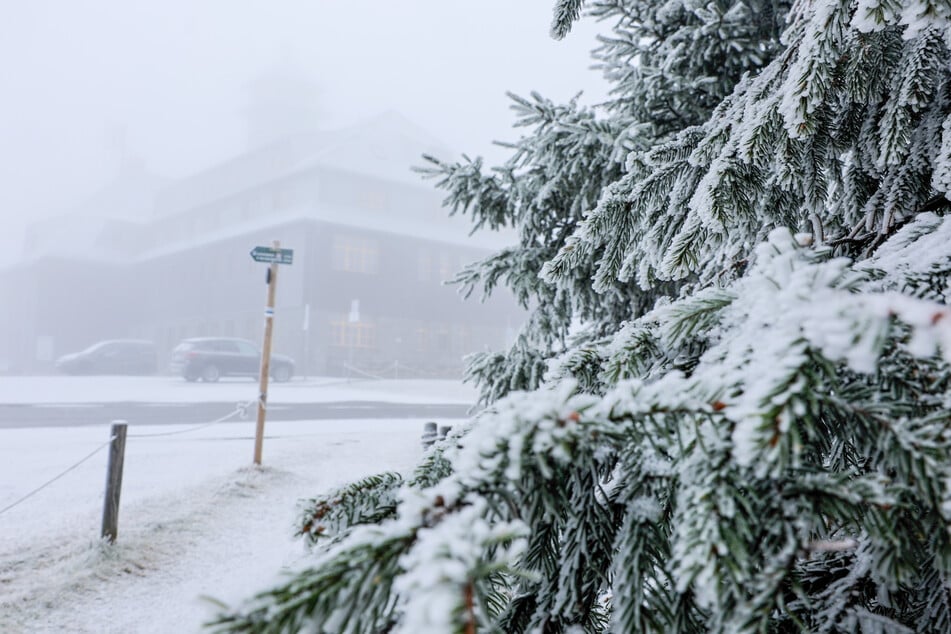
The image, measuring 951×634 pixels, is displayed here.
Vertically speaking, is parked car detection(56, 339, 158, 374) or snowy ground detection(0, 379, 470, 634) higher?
parked car detection(56, 339, 158, 374)

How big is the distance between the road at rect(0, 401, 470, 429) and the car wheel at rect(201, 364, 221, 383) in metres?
6.59

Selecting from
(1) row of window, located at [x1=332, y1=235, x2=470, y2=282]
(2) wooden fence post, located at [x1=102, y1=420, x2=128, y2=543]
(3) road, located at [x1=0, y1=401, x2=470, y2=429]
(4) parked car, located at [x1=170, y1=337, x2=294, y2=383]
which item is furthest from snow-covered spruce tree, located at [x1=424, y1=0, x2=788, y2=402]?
(1) row of window, located at [x1=332, y1=235, x2=470, y2=282]

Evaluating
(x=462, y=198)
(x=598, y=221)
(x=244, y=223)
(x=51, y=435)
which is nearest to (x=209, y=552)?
(x=462, y=198)

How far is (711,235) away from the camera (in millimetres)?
1431

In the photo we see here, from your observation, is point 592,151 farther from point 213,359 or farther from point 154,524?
point 213,359

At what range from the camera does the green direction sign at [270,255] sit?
23.8ft

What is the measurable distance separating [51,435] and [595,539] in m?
11.6

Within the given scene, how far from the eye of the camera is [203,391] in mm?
18484

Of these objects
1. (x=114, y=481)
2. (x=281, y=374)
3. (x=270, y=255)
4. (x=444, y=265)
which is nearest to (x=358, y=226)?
(x=444, y=265)

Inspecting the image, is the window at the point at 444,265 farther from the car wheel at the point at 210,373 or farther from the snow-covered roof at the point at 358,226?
the car wheel at the point at 210,373

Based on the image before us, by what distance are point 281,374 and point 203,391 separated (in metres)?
5.14

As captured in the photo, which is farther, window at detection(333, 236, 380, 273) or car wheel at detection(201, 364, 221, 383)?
window at detection(333, 236, 380, 273)

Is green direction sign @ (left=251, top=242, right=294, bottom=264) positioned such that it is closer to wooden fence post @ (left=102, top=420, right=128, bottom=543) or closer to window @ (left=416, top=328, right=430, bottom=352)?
wooden fence post @ (left=102, top=420, right=128, bottom=543)

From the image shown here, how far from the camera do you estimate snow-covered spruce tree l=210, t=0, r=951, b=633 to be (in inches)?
Result: 22.6
